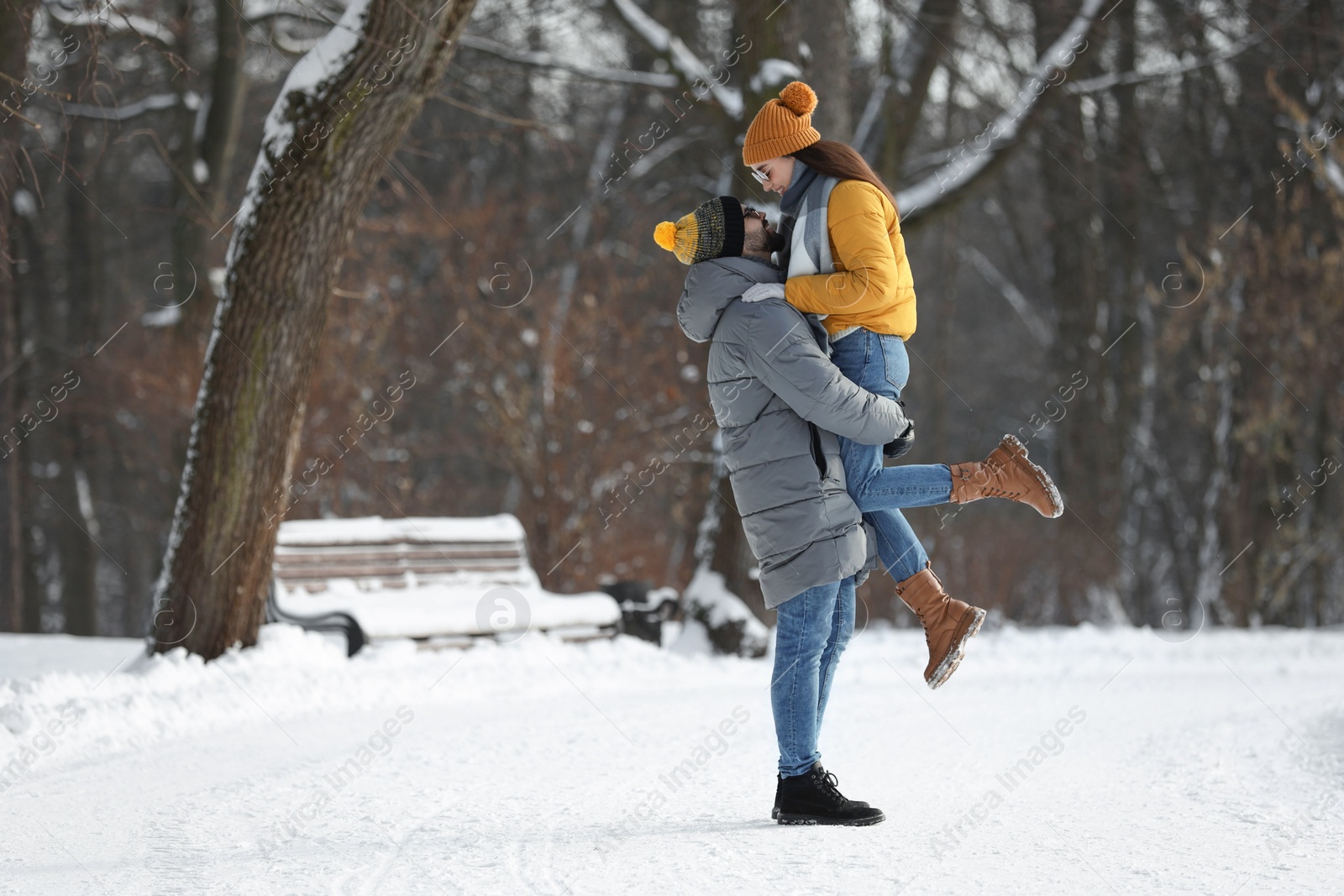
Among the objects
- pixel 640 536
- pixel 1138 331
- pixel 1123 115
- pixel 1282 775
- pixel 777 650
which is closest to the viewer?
pixel 777 650

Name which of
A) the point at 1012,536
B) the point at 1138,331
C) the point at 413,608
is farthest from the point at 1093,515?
the point at 413,608

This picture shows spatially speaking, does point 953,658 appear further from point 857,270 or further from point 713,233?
point 713,233

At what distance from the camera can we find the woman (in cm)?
381

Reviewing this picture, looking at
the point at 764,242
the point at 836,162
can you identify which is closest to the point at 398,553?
the point at 764,242

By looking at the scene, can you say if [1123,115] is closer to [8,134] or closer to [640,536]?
[640,536]

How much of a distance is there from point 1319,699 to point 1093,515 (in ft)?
27.9

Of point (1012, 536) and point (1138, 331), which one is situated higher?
point (1138, 331)

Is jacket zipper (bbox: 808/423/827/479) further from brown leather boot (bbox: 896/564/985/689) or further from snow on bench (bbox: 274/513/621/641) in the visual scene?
snow on bench (bbox: 274/513/621/641)

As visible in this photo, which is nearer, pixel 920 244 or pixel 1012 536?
pixel 1012 536

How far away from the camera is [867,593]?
14359mm

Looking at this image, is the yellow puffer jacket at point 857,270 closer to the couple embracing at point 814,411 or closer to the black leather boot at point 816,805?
the couple embracing at point 814,411

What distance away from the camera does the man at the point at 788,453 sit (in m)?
3.81

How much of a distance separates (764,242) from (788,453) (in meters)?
0.68

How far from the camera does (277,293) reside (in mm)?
6809
